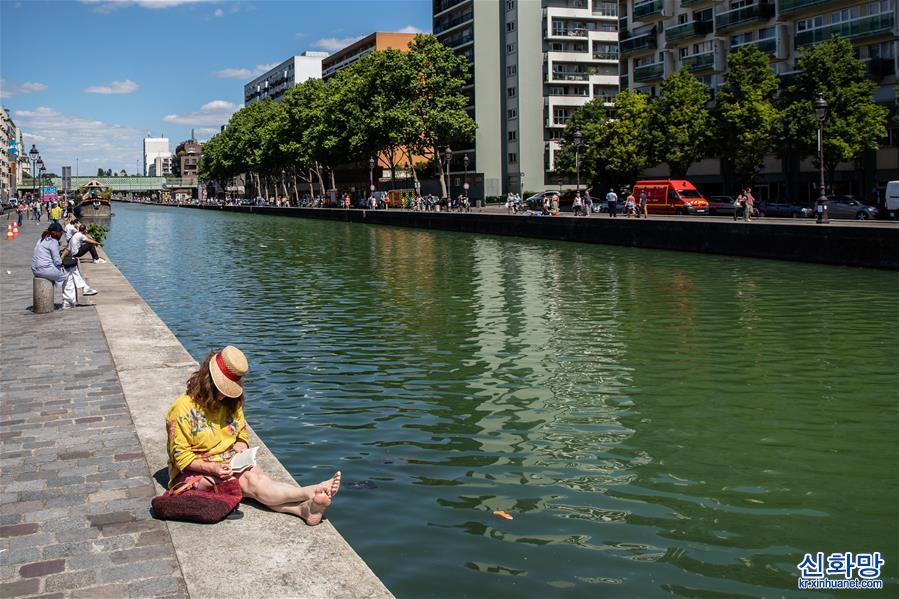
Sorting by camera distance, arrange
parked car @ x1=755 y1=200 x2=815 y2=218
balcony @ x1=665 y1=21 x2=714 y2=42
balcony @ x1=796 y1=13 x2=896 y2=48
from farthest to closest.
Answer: balcony @ x1=665 y1=21 x2=714 y2=42
balcony @ x1=796 y1=13 x2=896 y2=48
parked car @ x1=755 y1=200 x2=815 y2=218

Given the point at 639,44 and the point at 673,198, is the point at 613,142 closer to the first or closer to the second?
the point at 639,44

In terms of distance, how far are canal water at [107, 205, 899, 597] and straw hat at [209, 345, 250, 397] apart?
1.36m

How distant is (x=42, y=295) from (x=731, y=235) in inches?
948

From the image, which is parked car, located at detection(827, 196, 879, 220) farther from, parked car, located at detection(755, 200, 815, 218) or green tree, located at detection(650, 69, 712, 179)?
green tree, located at detection(650, 69, 712, 179)

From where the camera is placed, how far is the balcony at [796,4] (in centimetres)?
5451

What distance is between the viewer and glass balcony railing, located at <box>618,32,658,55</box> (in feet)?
233

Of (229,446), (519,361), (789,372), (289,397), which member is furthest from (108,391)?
(789,372)

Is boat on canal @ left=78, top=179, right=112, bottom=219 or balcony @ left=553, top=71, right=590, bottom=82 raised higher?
balcony @ left=553, top=71, right=590, bottom=82

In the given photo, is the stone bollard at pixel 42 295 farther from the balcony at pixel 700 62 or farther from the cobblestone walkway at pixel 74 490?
the balcony at pixel 700 62

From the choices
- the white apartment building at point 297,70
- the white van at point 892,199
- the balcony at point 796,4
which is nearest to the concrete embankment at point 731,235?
the white van at point 892,199

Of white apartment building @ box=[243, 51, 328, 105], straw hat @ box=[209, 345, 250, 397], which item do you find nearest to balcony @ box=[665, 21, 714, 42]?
straw hat @ box=[209, 345, 250, 397]

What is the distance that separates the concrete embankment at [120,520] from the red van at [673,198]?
4315 centimetres

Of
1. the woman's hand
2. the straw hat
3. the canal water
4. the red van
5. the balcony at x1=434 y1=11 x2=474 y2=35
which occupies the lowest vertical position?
the canal water

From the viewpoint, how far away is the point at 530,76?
9319cm
